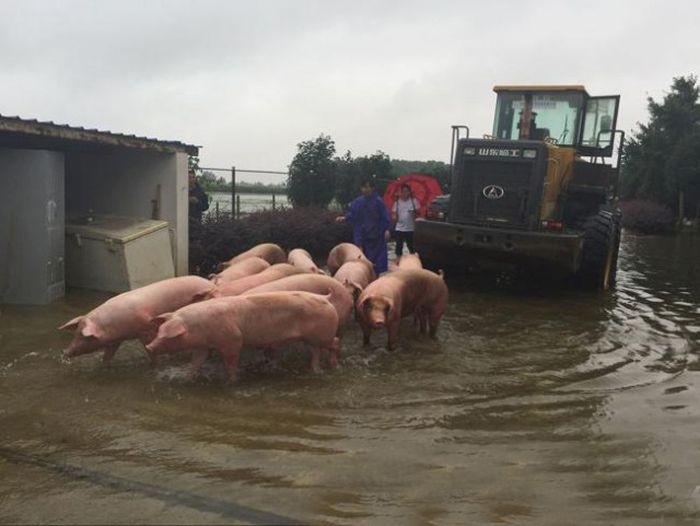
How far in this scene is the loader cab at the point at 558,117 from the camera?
10641mm

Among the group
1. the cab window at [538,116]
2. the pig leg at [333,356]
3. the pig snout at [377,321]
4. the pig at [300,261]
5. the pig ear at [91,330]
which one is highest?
the cab window at [538,116]

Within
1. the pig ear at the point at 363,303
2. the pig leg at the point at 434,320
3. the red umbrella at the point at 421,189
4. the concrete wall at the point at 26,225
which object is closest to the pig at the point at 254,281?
the pig ear at the point at 363,303

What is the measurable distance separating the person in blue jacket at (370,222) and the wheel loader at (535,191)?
752 millimetres

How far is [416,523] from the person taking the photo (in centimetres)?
308

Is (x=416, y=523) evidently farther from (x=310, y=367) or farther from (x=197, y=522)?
(x=310, y=367)

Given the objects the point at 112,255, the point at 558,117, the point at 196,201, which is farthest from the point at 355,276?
the point at 558,117

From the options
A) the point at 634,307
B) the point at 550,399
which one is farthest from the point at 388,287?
the point at 634,307

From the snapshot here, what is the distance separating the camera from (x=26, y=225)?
25.0ft

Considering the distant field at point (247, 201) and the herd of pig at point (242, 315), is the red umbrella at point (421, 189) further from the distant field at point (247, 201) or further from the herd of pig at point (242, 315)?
the herd of pig at point (242, 315)

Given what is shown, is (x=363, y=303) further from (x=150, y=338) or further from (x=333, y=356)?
(x=150, y=338)

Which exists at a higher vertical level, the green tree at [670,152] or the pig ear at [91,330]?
the green tree at [670,152]

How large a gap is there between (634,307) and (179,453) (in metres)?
6.87

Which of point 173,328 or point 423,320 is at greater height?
point 173,328

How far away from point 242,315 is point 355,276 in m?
2.33
